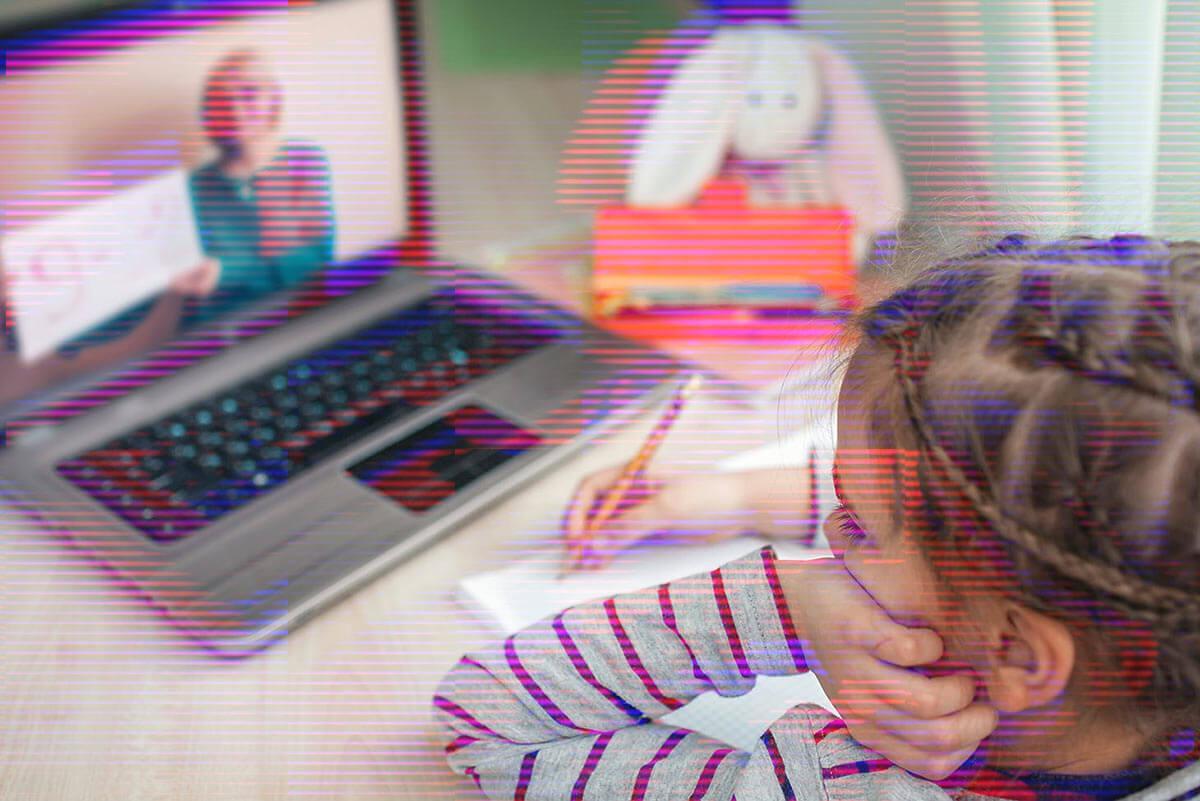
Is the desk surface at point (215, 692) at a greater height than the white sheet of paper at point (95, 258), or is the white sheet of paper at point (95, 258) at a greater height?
the white sheet of paper at point (95, 258)

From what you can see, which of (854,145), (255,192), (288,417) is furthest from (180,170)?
(854,145)

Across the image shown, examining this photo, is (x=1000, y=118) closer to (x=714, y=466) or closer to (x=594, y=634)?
(x=714, y=466)

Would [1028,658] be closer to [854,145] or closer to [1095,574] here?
[1095,574]

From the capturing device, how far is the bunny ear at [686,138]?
714 millimetres

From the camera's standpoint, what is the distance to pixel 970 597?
299mm

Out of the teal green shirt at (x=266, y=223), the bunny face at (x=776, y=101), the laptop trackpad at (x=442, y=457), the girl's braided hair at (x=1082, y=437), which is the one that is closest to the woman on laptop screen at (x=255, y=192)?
the teal green shirt at (x=266, y=223)

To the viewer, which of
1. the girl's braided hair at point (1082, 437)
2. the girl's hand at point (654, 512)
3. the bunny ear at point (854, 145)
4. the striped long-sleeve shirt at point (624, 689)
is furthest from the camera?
the bunny ear at point (854, 145)

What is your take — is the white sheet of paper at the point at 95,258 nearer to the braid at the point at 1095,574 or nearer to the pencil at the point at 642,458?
the pencil at the point at 642,458

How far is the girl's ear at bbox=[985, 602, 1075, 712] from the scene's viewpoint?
0.29 metres

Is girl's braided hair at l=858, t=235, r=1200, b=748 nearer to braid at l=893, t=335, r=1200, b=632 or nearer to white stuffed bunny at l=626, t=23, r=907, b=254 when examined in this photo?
braid at l=893, t=335, r=1200, b=632

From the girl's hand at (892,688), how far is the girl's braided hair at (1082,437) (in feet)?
0.16

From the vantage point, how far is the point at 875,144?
71 cm

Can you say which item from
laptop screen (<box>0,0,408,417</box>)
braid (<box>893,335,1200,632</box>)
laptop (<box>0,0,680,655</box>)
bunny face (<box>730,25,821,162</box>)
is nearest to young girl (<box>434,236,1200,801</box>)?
braid (<box>893,335,1200,632</box>)

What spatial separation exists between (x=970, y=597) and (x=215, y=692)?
28 centimetres
